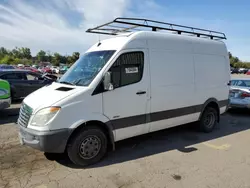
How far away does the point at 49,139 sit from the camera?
3.95m

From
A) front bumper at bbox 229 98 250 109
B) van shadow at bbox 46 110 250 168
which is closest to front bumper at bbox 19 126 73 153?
van shadow at bbox 46 110 250 168

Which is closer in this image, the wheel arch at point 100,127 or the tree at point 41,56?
the wheel arch at point 100,127

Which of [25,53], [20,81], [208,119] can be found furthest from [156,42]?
[25,53]

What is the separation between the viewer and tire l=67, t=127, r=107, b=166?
13.8 feet

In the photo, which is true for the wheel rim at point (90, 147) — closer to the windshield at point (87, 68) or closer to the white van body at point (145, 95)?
the white van body at point (145, 95)

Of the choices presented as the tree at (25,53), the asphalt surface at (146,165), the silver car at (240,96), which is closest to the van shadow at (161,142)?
the asphalt surface at (146,165)

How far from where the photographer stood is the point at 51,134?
395cm

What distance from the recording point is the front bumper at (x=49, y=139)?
12.9ft

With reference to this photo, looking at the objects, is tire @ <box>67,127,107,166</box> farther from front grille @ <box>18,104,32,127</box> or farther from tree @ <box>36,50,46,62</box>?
tree @ <box>36,50,46,62</box>

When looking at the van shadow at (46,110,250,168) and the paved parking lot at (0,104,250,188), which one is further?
the van shadow at (46,110,250,168)

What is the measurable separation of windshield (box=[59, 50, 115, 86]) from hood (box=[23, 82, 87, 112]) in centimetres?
23

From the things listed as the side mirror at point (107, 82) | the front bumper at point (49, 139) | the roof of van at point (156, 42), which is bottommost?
the front bumper at point (49, 139)

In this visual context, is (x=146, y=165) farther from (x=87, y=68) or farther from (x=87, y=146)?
(x=87, y=68)

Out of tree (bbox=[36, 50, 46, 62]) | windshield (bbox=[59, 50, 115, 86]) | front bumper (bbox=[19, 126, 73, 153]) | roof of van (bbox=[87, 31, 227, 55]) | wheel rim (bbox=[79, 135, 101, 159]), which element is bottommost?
wheel rim (bbox=[79, 135, 101, 159])
